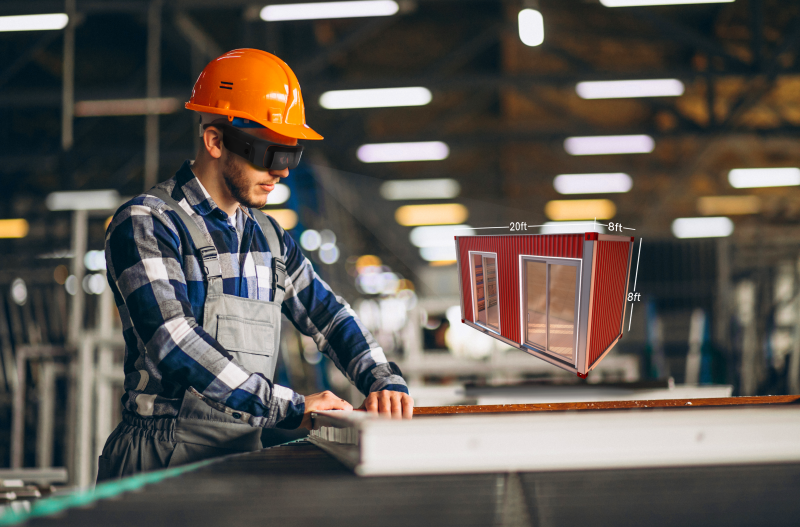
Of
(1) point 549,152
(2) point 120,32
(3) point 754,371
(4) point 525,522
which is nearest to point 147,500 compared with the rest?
(4) point 525,522

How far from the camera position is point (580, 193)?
16.0 meters

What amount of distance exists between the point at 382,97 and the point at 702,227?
39.1 feet

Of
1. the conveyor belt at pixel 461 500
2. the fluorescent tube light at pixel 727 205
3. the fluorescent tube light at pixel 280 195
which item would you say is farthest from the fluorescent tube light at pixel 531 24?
the fluorescent tube light at pixel 727 205

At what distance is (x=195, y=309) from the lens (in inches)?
63.6

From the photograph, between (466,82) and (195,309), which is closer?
(195,309)

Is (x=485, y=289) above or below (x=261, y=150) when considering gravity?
below

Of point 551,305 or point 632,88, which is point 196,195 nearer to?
point 551,305

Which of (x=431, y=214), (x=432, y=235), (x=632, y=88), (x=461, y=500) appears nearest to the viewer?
(x=461, y=500)

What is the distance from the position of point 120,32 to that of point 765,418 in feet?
33.4

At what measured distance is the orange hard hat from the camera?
5.51 ft

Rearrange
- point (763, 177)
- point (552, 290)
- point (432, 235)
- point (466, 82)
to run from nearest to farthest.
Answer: point (552, 290), point (466, 82), point (763, 177), point (432, 235)

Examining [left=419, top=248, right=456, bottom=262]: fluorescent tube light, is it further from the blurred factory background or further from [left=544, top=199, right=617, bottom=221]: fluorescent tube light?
[left=544, top=199, right=617, bottom=221]: fluorescent tube light

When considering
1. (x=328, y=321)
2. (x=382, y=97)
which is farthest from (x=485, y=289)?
(x=382, y=97)

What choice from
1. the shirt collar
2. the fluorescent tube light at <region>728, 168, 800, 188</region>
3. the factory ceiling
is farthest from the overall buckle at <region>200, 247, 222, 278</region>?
the fluorescent tube light at <region>728, 168, 800, 188</region>
